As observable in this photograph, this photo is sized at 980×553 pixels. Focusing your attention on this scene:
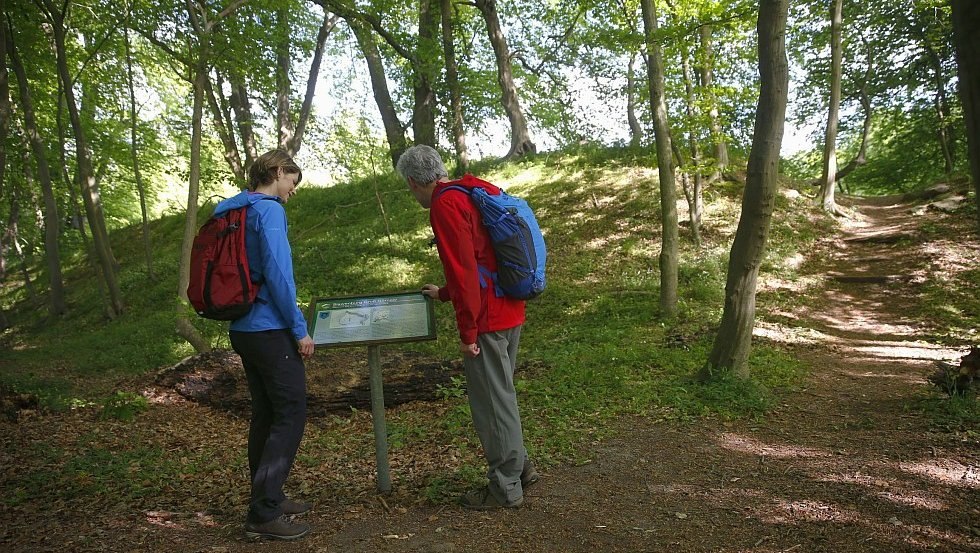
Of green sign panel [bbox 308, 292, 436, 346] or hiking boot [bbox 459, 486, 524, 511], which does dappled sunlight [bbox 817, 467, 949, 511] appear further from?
green sign panel [bbox 308, 292, 436, 346]

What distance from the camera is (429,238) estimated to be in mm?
13891

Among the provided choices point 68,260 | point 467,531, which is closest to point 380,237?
point 467,531

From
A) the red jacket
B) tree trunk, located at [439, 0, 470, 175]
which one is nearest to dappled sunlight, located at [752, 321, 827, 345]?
the red jacket

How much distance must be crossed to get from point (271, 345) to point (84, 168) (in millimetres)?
12235

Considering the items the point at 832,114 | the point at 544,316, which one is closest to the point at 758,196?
the point at 544,316

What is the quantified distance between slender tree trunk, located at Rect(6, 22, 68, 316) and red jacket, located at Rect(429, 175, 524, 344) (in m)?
11.2

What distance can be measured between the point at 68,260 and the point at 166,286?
440 inches

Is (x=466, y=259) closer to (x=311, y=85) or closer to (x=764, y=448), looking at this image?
(x=764, y=448)

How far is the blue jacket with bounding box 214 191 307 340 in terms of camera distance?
3113mm

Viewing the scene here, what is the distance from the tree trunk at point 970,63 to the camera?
5.80ft

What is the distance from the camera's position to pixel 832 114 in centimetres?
1391

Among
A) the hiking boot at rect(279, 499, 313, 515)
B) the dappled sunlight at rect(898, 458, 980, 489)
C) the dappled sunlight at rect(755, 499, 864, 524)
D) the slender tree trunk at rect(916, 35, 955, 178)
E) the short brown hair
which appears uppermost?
the slender tree trunk at rect(916, 35, 955, 178)

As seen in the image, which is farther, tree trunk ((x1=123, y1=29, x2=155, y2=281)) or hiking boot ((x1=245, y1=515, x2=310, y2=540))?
tree trunk ((x1=123, y1=29, x2=155, y2=281))

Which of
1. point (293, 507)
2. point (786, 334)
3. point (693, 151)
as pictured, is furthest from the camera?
point (693, 151)
